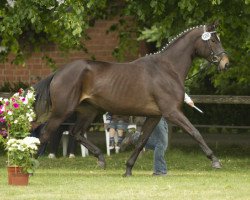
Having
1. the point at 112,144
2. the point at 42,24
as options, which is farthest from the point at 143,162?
the point at 42,24

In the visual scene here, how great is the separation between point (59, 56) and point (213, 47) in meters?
9.80

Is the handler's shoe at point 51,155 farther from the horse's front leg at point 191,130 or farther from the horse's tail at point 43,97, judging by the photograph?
the horse's front leg at point 191,130

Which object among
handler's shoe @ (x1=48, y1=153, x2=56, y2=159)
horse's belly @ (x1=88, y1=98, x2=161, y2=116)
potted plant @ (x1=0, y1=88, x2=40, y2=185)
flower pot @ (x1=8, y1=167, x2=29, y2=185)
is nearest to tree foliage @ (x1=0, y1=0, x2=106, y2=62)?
horse's belly @ (x1=88, y1=98, x2=161, y2=116)

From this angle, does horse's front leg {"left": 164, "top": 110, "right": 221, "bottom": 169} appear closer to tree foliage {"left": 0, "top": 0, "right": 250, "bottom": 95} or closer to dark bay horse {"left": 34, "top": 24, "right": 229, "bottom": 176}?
dark bay horse {"left": 34, "top": 24, "right": 229, "bottom": 176}

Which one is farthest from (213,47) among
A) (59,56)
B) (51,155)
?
(59,56)

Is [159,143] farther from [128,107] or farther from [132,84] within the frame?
[132,84]

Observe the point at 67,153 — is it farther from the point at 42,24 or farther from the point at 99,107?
the point at 99,107

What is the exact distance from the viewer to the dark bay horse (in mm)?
15477

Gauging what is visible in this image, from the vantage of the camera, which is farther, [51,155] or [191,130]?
[51,155]

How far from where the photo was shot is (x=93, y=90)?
1581 centimetres

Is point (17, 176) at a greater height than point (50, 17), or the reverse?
point (50, 17)

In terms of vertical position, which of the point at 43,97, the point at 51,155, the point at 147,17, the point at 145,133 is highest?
the point at 147,17

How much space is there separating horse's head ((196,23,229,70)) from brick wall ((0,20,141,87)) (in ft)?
28.6

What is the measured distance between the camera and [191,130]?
1498 centimetres
